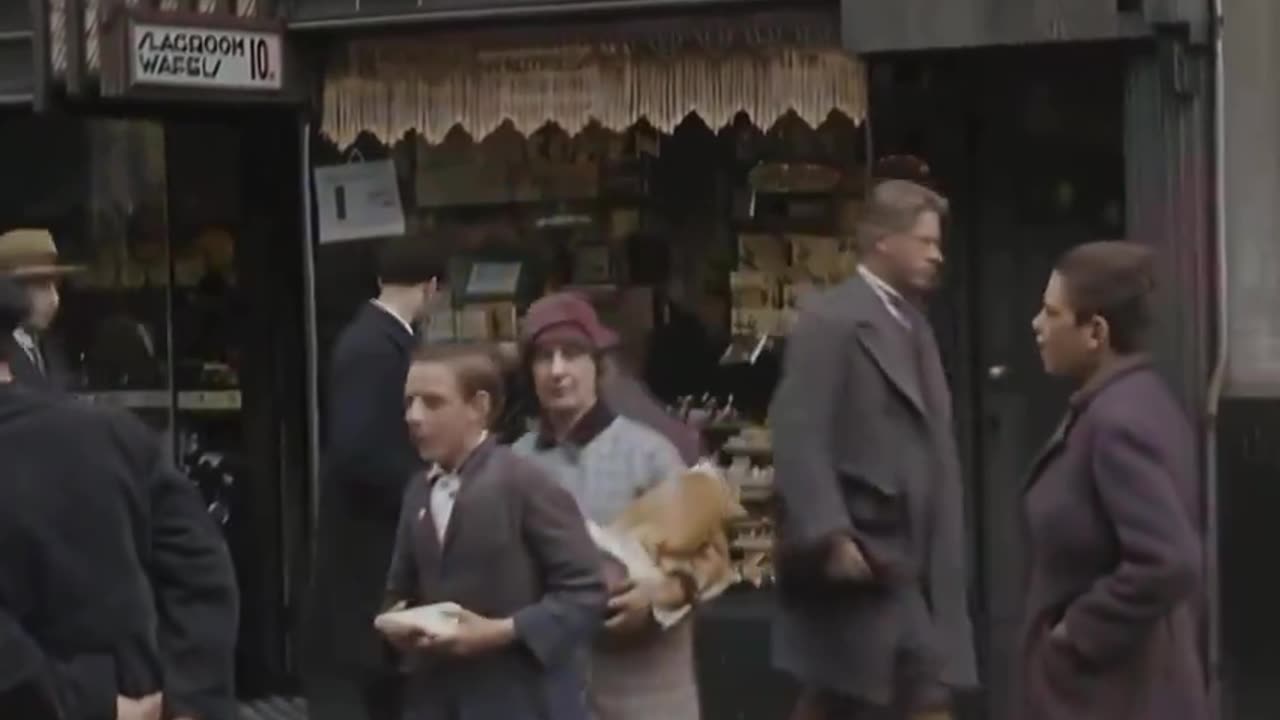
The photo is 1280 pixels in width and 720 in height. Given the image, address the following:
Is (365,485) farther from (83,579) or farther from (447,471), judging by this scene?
(83,579)

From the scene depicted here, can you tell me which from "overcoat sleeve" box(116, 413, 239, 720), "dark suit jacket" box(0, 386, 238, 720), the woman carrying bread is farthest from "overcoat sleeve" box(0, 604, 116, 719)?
the woman carrying bread

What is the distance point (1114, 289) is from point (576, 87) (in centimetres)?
441

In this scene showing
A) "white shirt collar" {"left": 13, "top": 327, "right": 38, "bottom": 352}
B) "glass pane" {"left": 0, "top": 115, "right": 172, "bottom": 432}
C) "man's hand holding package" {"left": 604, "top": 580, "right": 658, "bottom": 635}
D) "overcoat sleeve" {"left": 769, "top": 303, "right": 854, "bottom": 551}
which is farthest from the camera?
"glass pane" {"left": 0, "top": 115, "right": 172, "bottom": 432}

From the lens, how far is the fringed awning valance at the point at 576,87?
9.64 m

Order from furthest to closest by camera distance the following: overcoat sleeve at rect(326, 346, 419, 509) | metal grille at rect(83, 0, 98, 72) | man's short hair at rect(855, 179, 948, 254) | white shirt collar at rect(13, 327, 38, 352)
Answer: metal grille at rect(83, 0, 98, 72) < white shirt collar at rect(13, 327, 38, 352) < overcoat sleeve at rect(326, 346, 419, 509) < man's short hair at rect(855, 179, 948, 254)

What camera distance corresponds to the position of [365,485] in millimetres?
7609

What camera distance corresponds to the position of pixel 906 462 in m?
6.86

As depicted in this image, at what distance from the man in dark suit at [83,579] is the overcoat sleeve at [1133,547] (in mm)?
1896

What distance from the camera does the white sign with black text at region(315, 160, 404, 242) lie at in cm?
1058

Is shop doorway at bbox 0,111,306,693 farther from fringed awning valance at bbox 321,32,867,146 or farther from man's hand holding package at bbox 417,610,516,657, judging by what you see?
man's hand holding package at bbox 417,610,516,657

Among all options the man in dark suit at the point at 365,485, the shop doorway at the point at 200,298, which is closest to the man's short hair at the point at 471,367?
the man in dark suit at the point at 365,485

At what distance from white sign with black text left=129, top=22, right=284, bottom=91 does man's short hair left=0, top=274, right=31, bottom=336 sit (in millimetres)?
4261

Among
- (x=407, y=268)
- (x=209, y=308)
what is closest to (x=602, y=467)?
(x=407, y=268)

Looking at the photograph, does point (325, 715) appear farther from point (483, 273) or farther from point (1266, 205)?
point (1266, 205)
